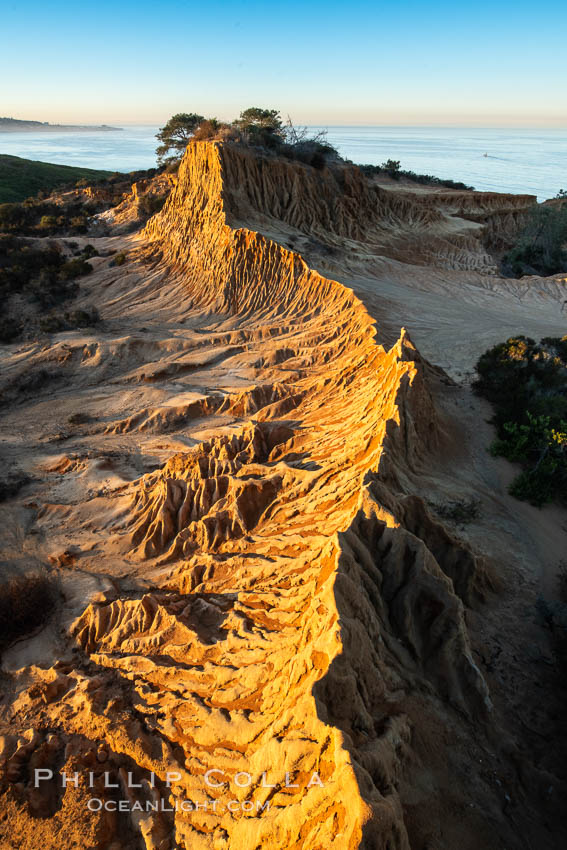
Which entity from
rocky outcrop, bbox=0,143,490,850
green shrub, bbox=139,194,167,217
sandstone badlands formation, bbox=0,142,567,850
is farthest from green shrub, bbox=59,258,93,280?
rocky outcrop, bbox=0,143,490,850

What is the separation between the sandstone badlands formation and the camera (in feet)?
13.5

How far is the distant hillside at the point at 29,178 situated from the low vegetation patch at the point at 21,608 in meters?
53.4

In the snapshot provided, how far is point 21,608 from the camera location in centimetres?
850

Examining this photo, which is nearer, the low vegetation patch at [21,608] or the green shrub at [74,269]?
the low vegetation patch at [21,608]

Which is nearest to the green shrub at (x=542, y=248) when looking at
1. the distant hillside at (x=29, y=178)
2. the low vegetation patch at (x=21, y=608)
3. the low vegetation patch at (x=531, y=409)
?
the low vegetation patch at (x=531, y=409)

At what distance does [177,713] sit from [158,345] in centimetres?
1573

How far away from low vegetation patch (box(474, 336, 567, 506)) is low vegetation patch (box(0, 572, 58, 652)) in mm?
9644

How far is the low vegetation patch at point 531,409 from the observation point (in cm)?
1000

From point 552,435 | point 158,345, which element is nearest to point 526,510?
point 552,435

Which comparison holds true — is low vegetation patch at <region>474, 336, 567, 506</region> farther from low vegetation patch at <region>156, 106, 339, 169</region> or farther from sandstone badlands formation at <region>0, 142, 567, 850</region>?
low vegetation patch at <region>156, 106, 339, 169</region>

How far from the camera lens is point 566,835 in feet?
14.1

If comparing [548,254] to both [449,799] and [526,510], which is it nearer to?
[526,510]

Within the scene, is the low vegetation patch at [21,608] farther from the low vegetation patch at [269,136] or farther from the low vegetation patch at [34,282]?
the low vegetation patch at [269,136]

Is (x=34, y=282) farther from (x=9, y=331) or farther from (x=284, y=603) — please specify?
(x=284, y=603)
